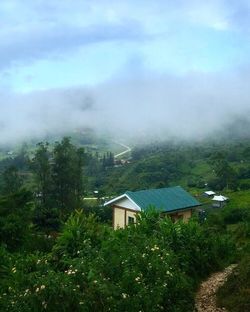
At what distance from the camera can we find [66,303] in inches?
214

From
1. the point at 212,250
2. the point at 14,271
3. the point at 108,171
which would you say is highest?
the point at 14,271

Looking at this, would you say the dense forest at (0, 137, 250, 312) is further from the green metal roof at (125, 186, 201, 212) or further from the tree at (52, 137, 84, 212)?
the tree at (52, 137, 84, 212)

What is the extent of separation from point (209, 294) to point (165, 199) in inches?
665

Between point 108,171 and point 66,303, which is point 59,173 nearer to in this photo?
point 66,303

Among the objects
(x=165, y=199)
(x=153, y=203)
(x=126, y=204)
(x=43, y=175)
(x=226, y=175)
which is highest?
(x=43, y=175)

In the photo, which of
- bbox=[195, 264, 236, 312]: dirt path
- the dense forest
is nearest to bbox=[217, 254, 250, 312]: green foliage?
the dense forest

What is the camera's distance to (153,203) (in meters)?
26.5

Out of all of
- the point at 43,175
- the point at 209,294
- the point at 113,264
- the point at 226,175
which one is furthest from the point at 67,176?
the point at 226,175

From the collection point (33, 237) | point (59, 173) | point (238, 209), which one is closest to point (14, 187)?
point (59, 173)

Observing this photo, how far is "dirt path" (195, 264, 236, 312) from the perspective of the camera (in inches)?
356

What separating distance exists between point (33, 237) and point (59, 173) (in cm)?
2118

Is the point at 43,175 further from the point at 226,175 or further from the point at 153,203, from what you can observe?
the point at 226,175

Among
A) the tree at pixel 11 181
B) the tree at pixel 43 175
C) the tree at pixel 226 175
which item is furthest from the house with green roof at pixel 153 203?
the tree at pixel 226 175

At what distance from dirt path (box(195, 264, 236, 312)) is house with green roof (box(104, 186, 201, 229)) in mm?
14002
